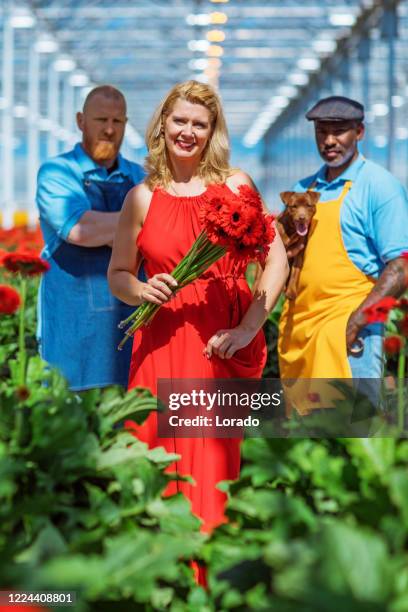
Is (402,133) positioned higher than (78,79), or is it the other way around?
(402,133)

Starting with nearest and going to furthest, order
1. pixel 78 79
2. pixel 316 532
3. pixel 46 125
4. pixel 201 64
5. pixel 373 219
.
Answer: pixel 316 532, pixel 373 219, pixel 46 125, pixel 201 64, pixel 78 79

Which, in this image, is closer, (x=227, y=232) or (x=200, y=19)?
(x=227, y=232)

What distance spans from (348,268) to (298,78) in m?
29.2

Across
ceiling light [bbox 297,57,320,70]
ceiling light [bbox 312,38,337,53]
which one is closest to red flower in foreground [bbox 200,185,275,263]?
ceiling light [bbox 312,38,337,53]

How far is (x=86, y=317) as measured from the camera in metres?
4.58

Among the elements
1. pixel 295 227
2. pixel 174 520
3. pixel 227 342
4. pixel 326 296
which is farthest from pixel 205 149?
pixel 174 520

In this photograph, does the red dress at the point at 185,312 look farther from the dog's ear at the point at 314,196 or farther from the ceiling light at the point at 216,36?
the ceiling light at the point at 216,36

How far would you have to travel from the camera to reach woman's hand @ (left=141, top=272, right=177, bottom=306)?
3.26 meters

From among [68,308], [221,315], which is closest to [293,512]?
[221,315]

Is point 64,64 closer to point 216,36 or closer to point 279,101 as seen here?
point 216,36

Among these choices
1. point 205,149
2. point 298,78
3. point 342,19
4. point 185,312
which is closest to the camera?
point 185,312

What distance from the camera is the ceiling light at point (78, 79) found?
106 ft

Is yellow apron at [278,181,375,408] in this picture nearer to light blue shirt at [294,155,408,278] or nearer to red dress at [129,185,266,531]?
light blue shirt at [294,155,408,278]

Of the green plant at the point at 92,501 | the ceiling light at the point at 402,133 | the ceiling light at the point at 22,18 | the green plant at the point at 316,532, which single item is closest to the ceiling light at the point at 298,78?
the ceiling light at the point at 402,133
